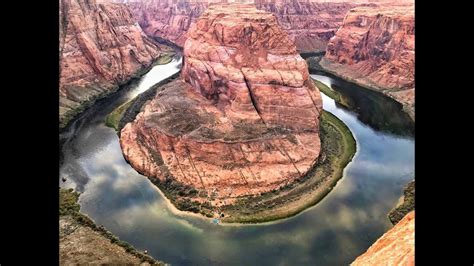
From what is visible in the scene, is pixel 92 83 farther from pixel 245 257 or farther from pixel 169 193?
pixel 245 257

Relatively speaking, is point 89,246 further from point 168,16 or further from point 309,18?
point 168,16

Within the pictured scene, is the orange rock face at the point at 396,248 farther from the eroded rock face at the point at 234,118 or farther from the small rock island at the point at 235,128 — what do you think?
the eroded rock face at the point at 234,118

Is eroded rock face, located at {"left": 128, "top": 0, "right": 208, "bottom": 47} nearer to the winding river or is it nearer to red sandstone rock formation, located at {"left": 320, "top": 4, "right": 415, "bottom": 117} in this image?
red sandstone rock formation, located at {"left": 320, "top": 4, "right": 415, "bottom": 117}

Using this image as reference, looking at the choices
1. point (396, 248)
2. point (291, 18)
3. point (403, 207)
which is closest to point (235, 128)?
point (403, 207)

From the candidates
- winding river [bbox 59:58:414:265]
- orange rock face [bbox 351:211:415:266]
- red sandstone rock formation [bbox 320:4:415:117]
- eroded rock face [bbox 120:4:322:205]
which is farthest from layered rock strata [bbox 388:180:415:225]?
red sandstone rock formation [bbox 320:4:415:117]

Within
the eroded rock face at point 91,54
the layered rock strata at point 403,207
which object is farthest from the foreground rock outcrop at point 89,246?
Result: the eroded rock face at point 91,54
